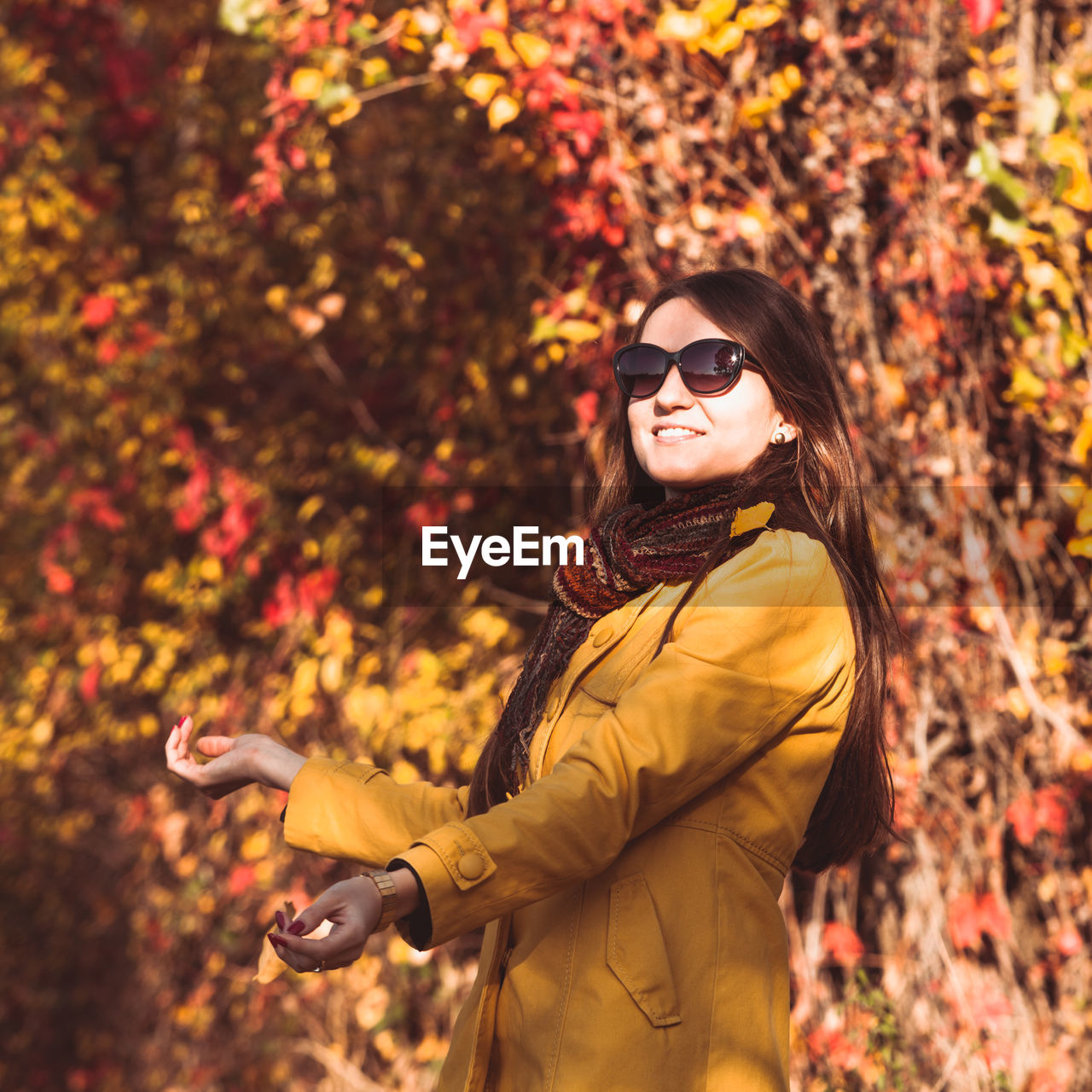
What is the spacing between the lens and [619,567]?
61.5 inches

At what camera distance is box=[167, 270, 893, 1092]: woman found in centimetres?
126

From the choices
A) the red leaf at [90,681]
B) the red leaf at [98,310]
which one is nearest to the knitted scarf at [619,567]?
the red leaf at [90,681]

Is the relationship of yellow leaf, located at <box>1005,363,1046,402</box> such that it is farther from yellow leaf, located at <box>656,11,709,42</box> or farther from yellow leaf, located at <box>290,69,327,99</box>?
yellow leaf, located at <box>290,69,327,99</box>

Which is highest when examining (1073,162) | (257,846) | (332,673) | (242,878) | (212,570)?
(1073,162)

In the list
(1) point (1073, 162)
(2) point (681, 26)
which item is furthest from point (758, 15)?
(1) point (1073, 162)

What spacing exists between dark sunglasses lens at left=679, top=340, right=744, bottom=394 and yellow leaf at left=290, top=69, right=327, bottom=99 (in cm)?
221

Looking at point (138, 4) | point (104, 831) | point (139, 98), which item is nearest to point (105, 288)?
point (139, 98)

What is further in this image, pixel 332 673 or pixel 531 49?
pixel 332 673

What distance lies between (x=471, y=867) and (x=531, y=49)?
2.39 meters

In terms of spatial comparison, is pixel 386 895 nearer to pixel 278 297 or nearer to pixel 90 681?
pixel 278 297

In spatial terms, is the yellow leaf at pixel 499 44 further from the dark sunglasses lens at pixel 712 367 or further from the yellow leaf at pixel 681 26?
the dark sunglasses lens at pixel 712 367

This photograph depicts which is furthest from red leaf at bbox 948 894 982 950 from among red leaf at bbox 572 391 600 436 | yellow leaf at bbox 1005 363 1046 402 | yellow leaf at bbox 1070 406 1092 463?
red leaf at bbox 572 391 600 436

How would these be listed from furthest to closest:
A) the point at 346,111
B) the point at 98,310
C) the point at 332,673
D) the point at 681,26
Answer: the point at 98,310, the point at 332,673, the point at 346,111, the point at 681,26

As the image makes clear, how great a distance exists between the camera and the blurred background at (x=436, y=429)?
3135 millimetres
